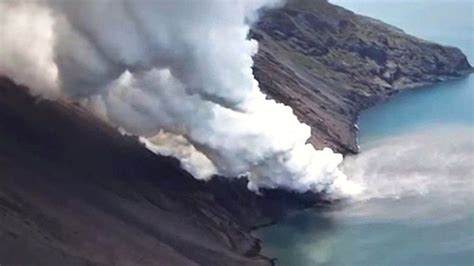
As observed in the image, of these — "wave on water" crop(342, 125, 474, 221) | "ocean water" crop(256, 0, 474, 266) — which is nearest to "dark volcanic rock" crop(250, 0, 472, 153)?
"ocean water" crop(256, 0, 474, 266)

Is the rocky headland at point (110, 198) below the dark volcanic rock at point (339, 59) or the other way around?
below

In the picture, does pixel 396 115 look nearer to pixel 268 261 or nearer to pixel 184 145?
pixel 184 145

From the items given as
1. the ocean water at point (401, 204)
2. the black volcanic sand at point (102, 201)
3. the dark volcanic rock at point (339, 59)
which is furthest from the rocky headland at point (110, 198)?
the dark volcanic rock at point (339, 59)

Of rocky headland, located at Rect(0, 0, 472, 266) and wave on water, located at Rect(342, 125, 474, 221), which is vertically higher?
wave on water, located at Rect(342, 125, 474, 221)

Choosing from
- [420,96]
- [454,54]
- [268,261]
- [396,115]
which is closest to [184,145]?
[268,261]

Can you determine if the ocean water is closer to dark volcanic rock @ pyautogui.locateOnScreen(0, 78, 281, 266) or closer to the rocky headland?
the rocky headland

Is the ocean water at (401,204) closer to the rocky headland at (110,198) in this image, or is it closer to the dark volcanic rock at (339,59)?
the rocky headland at (110,198)
